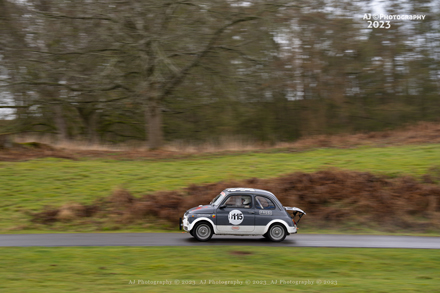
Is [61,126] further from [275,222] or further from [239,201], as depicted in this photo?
[275,222]

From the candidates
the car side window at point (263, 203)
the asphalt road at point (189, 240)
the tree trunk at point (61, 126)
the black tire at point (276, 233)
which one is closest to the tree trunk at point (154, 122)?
the tree trunk at point (61, 126)

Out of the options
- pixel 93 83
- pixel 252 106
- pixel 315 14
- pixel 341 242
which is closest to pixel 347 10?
pixel 315 14

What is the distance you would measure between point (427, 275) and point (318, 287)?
2.83m

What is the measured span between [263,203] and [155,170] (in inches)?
389

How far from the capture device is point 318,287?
810 cm

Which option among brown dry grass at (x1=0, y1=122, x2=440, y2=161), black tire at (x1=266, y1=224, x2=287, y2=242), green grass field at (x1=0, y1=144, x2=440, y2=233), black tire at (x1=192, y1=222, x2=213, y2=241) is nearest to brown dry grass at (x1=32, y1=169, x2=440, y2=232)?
green grass field at (x1=0, y1=144, x2=440, y2=233)

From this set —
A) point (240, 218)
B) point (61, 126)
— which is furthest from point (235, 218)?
point (61, 126)

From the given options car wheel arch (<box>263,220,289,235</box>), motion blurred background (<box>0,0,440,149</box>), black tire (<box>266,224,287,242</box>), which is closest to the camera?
car wheel arch (<box>263,220,289,235</box>)

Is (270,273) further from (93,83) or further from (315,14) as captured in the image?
(315,14)

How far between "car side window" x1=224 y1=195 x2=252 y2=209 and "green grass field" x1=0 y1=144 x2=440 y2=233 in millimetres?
6247

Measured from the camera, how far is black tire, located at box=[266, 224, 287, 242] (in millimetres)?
12453

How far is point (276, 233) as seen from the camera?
12.5 metres

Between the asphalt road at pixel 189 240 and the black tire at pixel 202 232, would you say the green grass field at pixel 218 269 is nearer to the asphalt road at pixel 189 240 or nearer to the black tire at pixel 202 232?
the asphalt road at pixel 189 240

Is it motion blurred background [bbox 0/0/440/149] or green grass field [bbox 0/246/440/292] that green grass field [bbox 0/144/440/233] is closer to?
motion blurred background [bbox 0/0/440/149]
